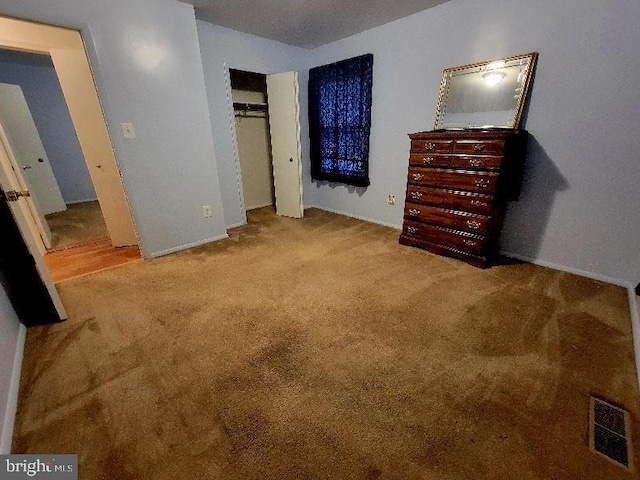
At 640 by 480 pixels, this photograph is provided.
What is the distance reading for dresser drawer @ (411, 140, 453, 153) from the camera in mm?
2639

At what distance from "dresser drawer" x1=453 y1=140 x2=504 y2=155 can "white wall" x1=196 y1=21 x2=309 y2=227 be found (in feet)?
9.39

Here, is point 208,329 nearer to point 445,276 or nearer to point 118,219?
point 445,276

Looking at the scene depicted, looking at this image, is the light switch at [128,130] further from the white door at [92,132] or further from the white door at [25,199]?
the white door at [25,199]

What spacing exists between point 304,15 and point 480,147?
2.43 meters

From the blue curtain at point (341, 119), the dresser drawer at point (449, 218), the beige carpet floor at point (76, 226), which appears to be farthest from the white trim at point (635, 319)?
the beige carpet floor at point (76, 226)

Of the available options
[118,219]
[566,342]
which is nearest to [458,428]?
[566,342]

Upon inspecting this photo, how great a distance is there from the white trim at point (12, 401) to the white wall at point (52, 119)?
17.4 ft

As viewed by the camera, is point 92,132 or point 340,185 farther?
point 340,185

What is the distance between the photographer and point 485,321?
6.35 feet

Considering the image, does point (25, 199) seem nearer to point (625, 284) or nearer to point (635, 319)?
point (635, 319)

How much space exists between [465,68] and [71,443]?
4064mm

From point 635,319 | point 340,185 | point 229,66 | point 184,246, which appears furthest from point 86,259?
point 635,319

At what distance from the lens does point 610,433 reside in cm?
121

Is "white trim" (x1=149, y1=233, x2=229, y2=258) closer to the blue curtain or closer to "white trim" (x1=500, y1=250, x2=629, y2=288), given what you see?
the blue curtain
